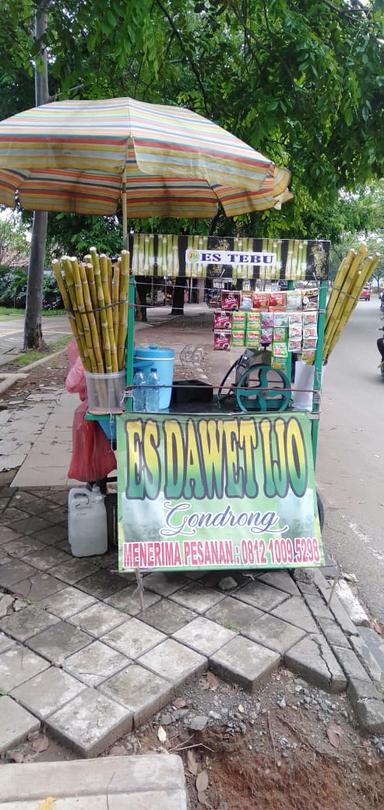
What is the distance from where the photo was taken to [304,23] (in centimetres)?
550

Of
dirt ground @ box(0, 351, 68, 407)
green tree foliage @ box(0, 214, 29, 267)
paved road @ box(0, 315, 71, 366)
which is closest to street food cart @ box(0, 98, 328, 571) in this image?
dirt ground @ box(0, 351, 68, 407)

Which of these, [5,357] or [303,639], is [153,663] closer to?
[303,639]

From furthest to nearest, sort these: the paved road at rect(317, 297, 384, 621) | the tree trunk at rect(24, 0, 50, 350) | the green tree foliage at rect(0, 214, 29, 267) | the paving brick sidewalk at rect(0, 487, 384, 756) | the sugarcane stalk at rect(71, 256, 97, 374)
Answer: the green tree foliage at rect(0, 214, 29, 267), the tree trunk at rect(24, 0, 50, 350), the paved road at rect(317, 297, 384, 621), the sugarcane stalk at rect(71, 256, 97, 374), the paving brick sidewalk at rect(0, 487, 384, 756)

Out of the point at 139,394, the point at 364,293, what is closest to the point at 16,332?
the point at 364,293

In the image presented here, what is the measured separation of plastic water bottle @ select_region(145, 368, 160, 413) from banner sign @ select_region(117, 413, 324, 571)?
306 millimetres

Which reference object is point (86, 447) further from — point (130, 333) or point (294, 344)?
point (294, 344)

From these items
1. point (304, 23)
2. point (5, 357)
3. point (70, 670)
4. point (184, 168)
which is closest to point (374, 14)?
point (304, 23)

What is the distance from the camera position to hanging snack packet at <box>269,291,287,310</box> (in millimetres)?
3461

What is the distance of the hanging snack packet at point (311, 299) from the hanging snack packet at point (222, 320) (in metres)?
0.47

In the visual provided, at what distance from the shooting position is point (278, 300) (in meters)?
3.47

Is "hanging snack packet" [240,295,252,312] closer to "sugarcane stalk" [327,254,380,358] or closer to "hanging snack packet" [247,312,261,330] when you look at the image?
"hanging snack packet" [247,312,261,330]

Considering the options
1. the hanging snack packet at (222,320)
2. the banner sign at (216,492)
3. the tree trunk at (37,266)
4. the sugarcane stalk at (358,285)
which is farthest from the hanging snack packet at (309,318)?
the tree trunk at (37,266)

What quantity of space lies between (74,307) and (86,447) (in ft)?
3.29

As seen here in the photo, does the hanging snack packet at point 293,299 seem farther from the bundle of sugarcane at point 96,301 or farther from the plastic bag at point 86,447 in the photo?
the plastic bag at point 86,447
